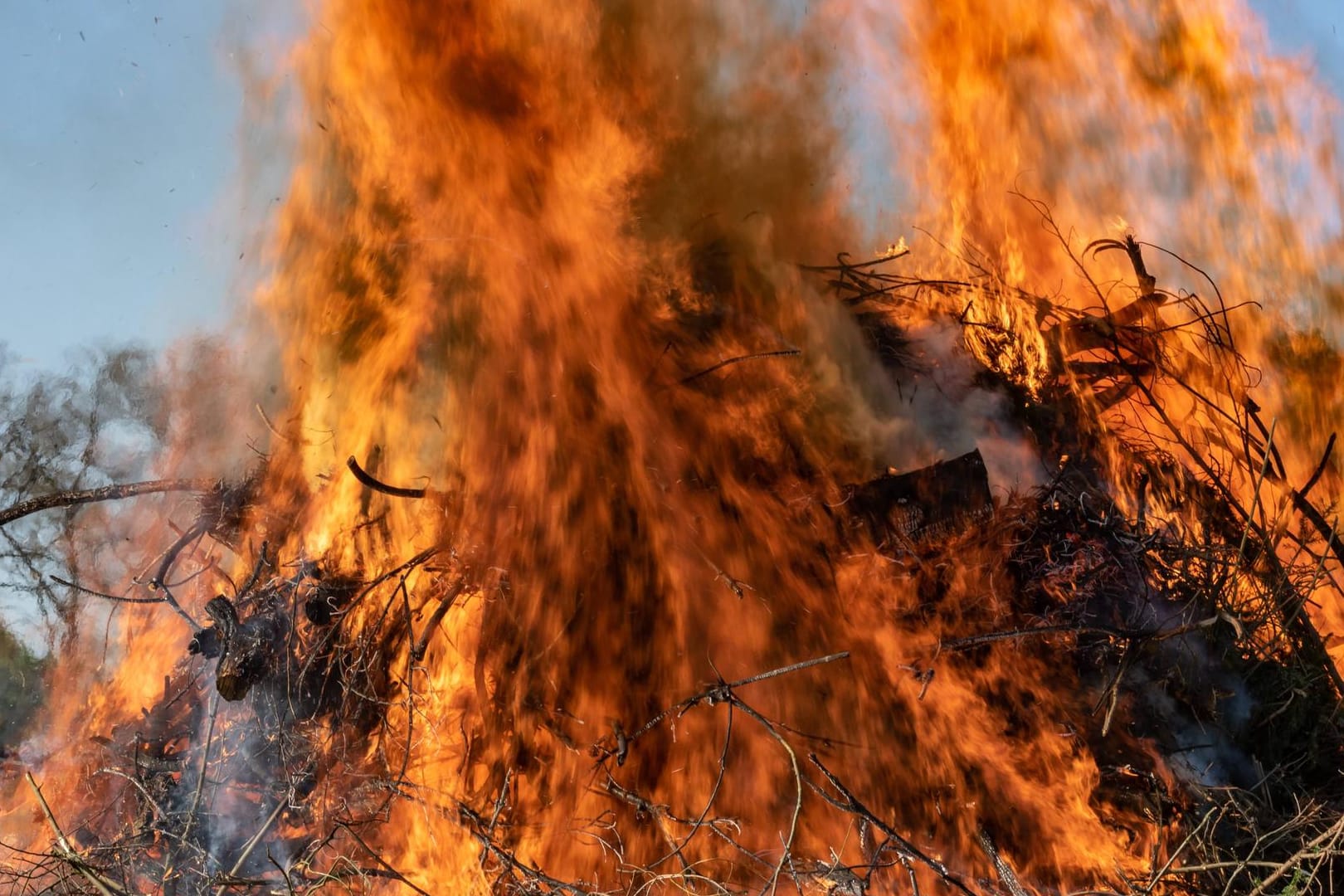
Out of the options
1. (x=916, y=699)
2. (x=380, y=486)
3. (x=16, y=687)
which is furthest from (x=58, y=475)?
(x=916, y=699)

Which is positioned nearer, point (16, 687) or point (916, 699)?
point (916, 699)

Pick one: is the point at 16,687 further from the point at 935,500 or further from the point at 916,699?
the point at 935,500

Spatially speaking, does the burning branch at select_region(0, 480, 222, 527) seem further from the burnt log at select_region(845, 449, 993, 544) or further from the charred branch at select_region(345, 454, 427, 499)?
the burnt log at select_region(845, 449, 993, 544)

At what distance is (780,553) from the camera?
190 inches

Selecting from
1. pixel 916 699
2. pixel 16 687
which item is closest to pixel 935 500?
pixel 916 699

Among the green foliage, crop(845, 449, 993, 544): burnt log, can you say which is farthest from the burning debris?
the green foliage

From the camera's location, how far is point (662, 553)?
4.82m

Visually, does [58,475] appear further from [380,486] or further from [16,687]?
[380,486]

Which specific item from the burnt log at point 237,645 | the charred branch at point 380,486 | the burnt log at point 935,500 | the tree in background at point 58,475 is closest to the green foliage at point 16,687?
the tree in background at point 58,475

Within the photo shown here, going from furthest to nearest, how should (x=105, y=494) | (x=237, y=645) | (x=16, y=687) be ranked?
(x=16, y=687) < (x=105, y=494) < (x=237, y=645)

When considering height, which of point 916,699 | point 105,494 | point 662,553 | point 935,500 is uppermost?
point 105,494

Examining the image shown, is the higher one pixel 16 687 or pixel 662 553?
pixel 16 687

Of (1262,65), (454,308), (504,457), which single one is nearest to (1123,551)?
(504,457)

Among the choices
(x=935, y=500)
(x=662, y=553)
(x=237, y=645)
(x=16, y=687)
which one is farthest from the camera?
(x=16, y=687)
